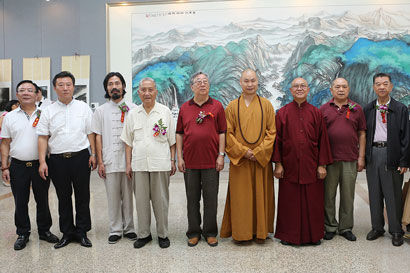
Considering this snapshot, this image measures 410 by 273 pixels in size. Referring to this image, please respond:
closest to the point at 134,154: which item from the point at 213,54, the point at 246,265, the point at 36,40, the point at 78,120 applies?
the point at 78,120

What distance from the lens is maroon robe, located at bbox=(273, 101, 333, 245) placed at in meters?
3.02

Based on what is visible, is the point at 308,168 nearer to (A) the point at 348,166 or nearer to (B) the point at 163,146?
(A) the point at 348,166

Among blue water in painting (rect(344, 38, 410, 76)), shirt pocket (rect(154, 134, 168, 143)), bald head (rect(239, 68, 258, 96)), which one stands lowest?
shirt pocket (rect(154, 134, 168, 143))

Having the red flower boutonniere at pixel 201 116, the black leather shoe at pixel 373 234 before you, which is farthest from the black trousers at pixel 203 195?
the black leather shoe at pixel 373 234

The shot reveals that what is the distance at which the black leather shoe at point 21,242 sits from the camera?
3.10 metres

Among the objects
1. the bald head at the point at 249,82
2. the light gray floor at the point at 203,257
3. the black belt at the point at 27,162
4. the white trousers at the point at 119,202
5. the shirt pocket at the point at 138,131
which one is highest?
the bald head at the point at 249,82

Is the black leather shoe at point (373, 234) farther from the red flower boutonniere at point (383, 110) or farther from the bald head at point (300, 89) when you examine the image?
the bald head at point (300, 89)

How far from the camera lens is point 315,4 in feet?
21.1

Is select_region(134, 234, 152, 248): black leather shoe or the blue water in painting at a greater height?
the blue water in painting

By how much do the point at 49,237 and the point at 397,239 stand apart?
3.50 metres

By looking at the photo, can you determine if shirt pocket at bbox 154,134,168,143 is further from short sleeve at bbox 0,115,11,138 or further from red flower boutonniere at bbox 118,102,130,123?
short sleeve at bbox 0,115,11,138

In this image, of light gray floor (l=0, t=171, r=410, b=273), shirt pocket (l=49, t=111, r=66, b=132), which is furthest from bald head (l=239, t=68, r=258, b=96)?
shirt pocket (l=49, t=111, r=66, b=132)

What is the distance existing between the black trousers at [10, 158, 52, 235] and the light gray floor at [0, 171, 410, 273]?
23 cm

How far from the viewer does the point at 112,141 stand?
316cm
